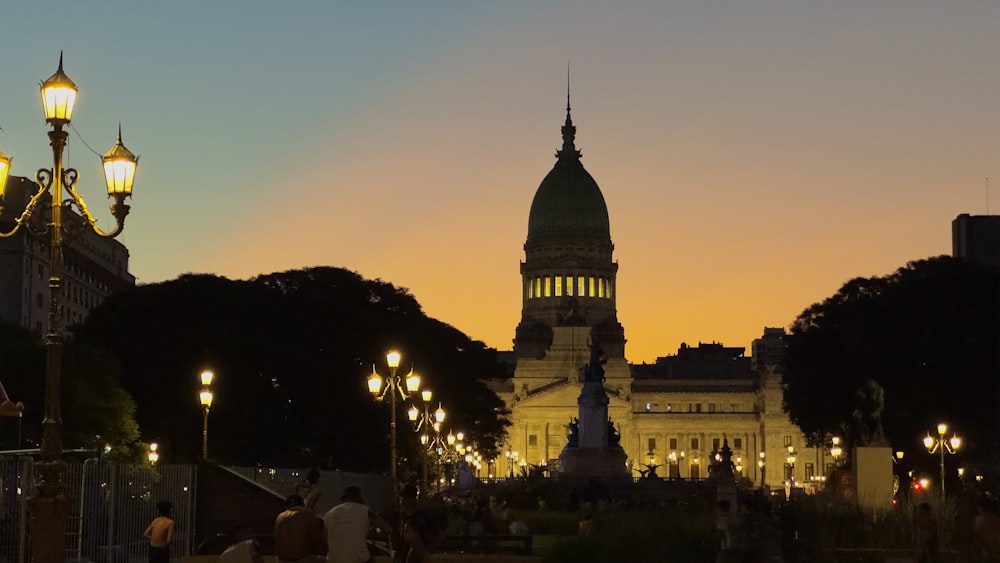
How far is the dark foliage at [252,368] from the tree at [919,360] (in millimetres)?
22512

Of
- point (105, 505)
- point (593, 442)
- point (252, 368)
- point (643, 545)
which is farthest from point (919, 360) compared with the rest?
point (105, 505)

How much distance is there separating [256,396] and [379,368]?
46.9ft

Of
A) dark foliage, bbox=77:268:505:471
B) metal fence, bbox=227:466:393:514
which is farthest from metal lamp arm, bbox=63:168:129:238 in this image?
dark foliage, bbox=77:268:505:471

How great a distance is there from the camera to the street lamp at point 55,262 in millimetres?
24109

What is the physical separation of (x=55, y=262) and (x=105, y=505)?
37.9 ft

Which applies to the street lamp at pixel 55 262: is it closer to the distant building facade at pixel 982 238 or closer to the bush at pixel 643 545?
the bush at pixel 643 545

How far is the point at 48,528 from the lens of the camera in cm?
2408

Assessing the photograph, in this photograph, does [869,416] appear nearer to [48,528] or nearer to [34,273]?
[48,528]

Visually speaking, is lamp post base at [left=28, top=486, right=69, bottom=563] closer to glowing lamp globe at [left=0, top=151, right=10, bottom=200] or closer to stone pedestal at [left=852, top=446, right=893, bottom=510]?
glowing lamp globe at [left=0, top=151, right=10, bottom=200]

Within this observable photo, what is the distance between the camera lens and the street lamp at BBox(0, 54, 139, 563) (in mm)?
24109

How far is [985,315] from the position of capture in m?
90.9

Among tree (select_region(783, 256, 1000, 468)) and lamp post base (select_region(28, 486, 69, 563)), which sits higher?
tree (select_region(783, 256, 1000, 468))

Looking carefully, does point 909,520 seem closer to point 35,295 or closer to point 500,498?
point 500,498

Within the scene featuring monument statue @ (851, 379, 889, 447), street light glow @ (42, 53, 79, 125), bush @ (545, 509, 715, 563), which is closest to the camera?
street light glow @ (42, 53, 79, 125)
